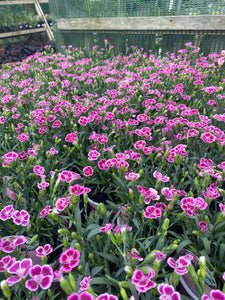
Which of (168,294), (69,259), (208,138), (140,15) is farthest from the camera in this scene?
(140,15)

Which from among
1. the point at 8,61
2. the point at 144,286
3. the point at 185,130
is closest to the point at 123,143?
the point at 185,130

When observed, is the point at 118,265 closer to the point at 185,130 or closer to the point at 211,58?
the point at 185,130

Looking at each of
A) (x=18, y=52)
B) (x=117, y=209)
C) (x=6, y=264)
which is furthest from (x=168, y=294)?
(x=18, y=52)

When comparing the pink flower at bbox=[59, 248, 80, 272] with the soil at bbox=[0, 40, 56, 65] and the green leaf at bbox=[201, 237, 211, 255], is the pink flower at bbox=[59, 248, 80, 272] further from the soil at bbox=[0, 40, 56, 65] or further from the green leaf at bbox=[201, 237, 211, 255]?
the soil at bbox=[0, 40, 56, 65]

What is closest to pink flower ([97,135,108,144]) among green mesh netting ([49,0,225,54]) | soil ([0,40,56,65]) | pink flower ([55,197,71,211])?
pink flower ([55,197,71,211])

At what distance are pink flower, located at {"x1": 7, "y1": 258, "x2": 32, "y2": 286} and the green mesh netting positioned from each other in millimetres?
4216

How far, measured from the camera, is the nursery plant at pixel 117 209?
81cm

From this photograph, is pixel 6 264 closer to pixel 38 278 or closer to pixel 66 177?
pixel 38 278

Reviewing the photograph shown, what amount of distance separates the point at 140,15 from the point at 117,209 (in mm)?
4120

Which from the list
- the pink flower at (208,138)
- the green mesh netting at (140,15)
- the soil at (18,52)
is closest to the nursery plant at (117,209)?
the pink flower at (208,138)

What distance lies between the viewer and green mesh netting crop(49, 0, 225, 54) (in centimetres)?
365

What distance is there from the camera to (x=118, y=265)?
1.04 metres

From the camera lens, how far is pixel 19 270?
740mm

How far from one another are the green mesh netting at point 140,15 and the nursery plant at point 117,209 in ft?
5.21
